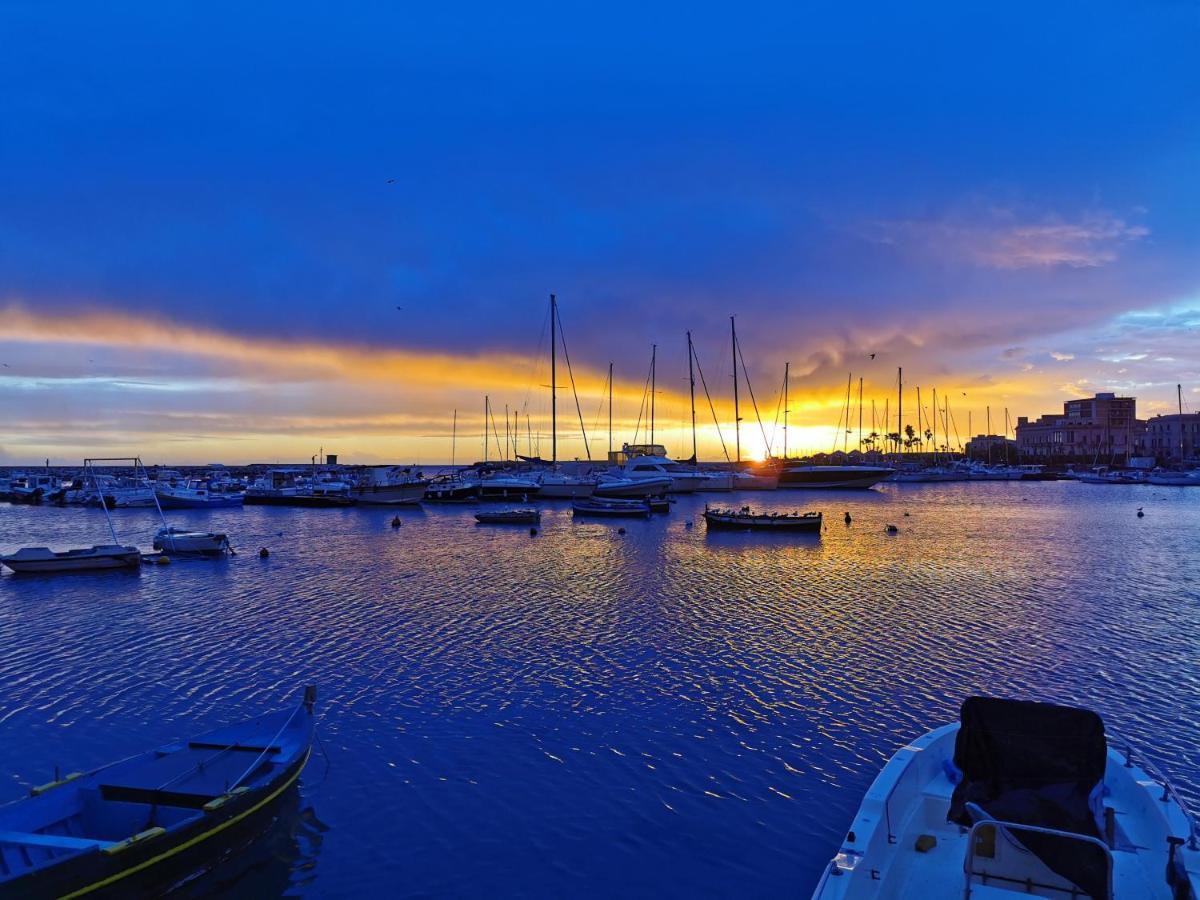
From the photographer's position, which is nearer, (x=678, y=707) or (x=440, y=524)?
(x=678, y=707)

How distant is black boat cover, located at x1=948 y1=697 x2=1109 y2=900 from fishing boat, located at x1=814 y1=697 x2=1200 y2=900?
0.01m

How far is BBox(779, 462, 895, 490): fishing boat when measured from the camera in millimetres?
115625

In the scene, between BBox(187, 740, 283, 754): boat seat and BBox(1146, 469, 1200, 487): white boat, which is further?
BBox(1146, 469, 1200, 487): white boat

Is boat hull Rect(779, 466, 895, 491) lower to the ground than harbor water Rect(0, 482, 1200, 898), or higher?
higher

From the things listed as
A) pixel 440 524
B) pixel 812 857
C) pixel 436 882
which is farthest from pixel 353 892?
pixel 440 524

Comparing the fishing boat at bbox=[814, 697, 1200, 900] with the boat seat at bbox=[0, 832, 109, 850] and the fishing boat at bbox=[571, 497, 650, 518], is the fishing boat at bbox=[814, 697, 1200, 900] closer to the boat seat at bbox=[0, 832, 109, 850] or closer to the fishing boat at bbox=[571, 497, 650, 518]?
the boat seat at bbox=[0, 832, 109, 850]

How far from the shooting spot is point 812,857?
33.0 ft

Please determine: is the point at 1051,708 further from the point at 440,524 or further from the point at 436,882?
the point at 440,524

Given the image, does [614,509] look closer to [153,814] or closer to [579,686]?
[579,686]

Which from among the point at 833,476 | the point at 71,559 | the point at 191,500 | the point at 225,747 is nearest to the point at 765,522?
the point at 71,559

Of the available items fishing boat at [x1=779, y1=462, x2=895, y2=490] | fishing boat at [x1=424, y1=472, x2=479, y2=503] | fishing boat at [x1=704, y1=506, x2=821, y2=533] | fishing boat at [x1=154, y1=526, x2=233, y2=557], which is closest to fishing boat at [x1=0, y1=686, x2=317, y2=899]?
fishing boat at [x1=154, y1=526, x2=233, y2=557]

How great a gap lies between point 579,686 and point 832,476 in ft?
347

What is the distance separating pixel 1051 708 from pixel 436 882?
7680mm

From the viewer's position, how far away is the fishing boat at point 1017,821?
22.6 feet
